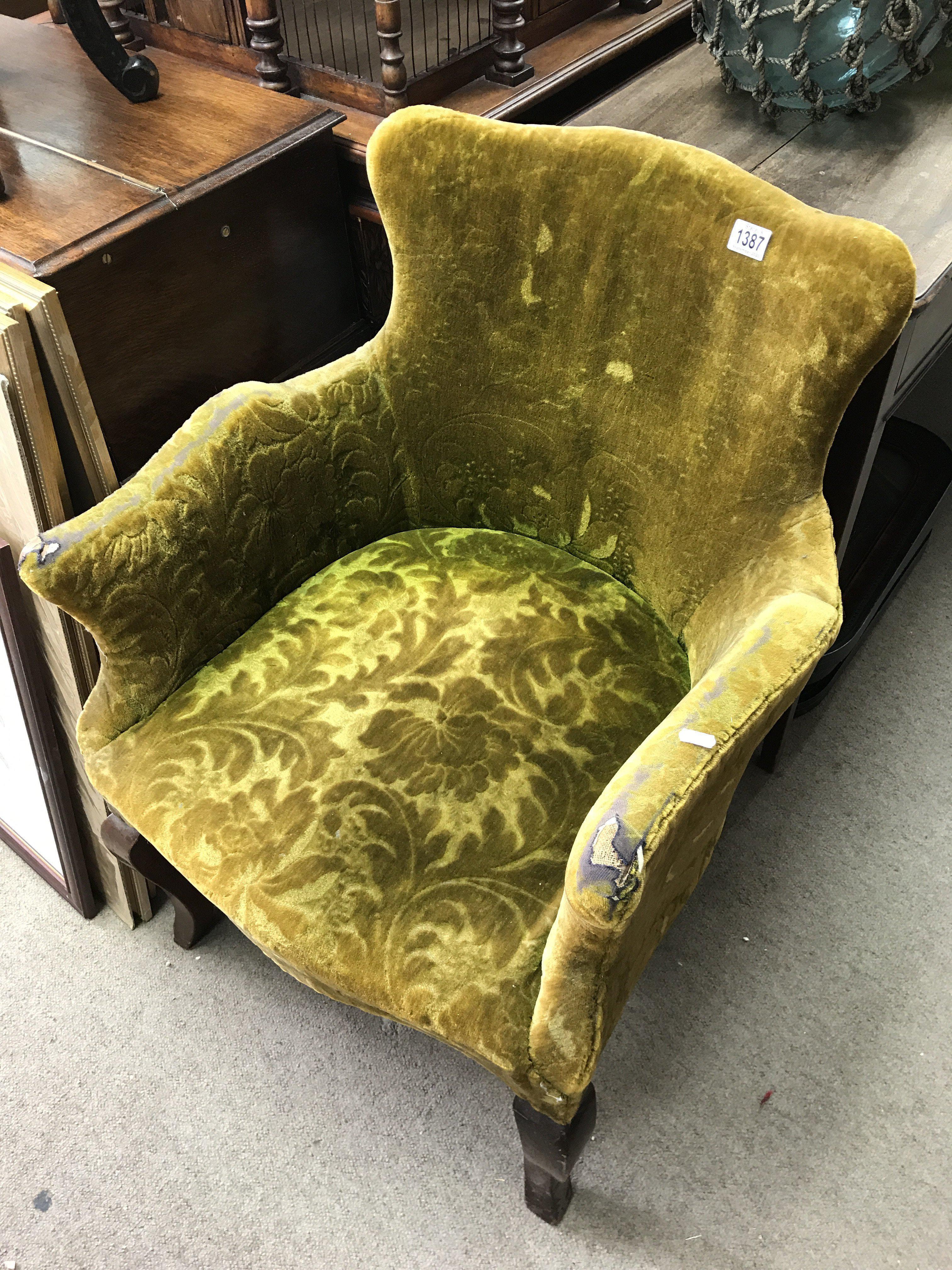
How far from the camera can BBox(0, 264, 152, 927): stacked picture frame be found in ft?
3.38

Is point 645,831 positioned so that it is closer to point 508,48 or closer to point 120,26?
point 508,48

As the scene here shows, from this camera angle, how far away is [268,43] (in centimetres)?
133

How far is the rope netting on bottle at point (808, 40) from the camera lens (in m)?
1.22

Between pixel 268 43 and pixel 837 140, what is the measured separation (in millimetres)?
705

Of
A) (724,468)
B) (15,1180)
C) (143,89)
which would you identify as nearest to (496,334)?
(724,468)

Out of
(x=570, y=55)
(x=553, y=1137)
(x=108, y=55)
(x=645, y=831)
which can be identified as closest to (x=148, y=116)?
(x=108, y=55)

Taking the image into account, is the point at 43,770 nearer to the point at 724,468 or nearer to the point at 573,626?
the point at 573,626

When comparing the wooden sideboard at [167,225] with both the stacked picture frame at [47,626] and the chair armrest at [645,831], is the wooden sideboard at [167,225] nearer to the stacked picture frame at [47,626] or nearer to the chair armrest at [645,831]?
the stacked picture frame at [47,626]

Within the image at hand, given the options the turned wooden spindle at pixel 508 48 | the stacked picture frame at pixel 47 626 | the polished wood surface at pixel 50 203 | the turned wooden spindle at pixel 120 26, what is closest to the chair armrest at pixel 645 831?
the stacked picture frame at pixel 47 626

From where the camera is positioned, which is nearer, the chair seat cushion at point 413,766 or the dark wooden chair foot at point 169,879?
the chair seat cushion at point 413,766

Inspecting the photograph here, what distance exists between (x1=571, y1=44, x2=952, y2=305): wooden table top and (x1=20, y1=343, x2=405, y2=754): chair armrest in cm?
54

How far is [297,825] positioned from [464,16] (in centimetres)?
108

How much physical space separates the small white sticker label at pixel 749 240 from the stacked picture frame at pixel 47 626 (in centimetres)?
62

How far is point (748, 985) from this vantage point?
134 centimetres
